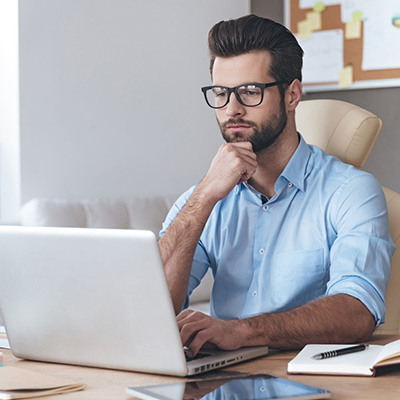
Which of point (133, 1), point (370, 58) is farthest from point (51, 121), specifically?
point (370, 58)

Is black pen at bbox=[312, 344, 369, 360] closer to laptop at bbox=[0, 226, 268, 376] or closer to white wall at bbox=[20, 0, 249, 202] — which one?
laptop at bbox=[0, 226, 268, 376]

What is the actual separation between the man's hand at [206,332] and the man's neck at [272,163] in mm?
617

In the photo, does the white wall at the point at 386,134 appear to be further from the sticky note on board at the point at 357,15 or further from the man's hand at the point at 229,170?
the man's hand at the point at 229,170

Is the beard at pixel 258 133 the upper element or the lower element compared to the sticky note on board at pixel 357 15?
lower

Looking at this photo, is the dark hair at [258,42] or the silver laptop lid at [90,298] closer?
the silver laptop lid at [90,298]

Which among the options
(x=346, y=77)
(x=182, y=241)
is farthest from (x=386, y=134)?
(x=182, y=241)

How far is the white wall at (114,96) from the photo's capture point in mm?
2797

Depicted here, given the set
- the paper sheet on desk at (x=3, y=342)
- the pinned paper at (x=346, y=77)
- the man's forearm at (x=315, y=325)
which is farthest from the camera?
the pinned paper at (x=346, y=77)

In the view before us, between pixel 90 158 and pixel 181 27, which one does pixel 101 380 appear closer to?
pixel 90 158

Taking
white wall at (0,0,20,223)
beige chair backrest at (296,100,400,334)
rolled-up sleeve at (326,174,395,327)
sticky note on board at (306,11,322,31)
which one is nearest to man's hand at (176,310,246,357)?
rolled-up sleeve at (326,174,395,327)

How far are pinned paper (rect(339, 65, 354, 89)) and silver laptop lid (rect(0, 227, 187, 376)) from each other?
2569 mm

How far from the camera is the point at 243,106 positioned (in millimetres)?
1666

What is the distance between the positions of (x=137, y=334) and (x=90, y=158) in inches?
80.5

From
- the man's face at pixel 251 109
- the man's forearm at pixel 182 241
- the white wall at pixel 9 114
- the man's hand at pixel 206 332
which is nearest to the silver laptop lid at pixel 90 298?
the man's hand at pixel 206 332
